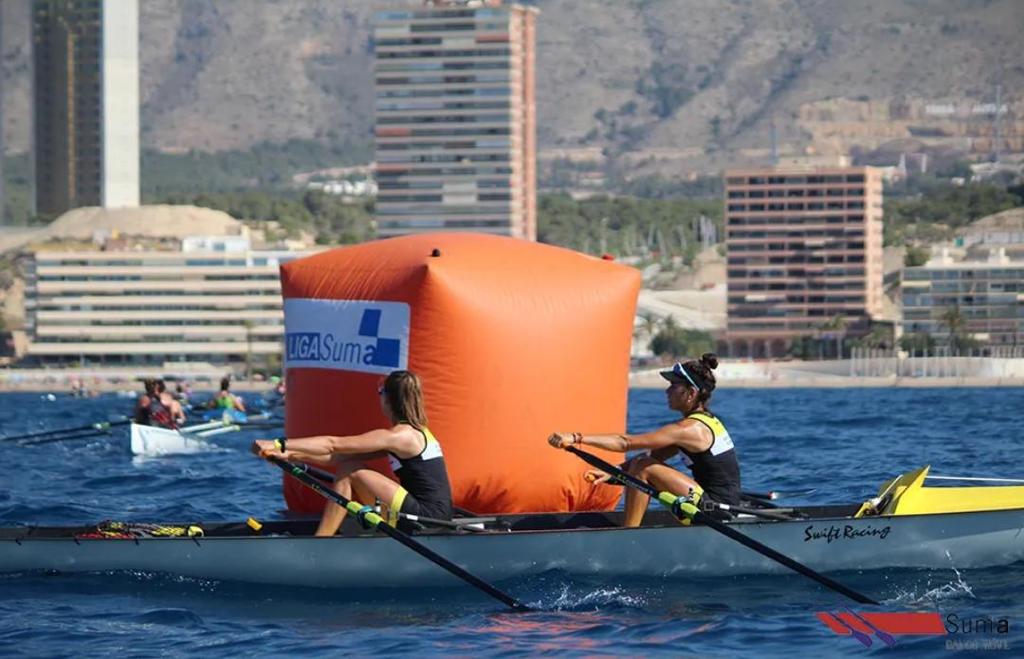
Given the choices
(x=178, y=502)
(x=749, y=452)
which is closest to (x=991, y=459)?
(x=749, y=452)

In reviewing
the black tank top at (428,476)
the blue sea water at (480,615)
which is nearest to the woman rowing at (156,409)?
the blue sea water at (480,615)

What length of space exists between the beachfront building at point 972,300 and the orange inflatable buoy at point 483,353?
154191 millimetres

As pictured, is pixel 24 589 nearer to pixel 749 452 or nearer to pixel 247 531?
pixel 247 531

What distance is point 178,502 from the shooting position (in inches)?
1089

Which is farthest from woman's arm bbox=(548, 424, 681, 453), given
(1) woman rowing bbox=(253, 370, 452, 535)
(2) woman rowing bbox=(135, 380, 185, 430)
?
(2) woman rowing bbox=(135, 380, 185, 430)

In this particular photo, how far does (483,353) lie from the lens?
20000 millimetres

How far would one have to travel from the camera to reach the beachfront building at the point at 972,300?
173 metres

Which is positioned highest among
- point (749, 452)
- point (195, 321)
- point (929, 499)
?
point (929, 499)

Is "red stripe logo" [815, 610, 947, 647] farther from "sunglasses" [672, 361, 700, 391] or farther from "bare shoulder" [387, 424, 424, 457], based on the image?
"bare shoulder" [387, 424, 424, 457]

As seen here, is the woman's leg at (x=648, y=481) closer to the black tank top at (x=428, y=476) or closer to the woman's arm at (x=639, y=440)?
the woman's arm at (x=639, y=440)

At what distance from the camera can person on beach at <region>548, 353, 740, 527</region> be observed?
18.2 metres

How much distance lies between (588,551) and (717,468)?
1439 millimetres

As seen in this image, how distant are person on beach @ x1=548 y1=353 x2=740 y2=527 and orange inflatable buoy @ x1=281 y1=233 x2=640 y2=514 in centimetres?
187

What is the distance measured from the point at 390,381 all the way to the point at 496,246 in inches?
142
